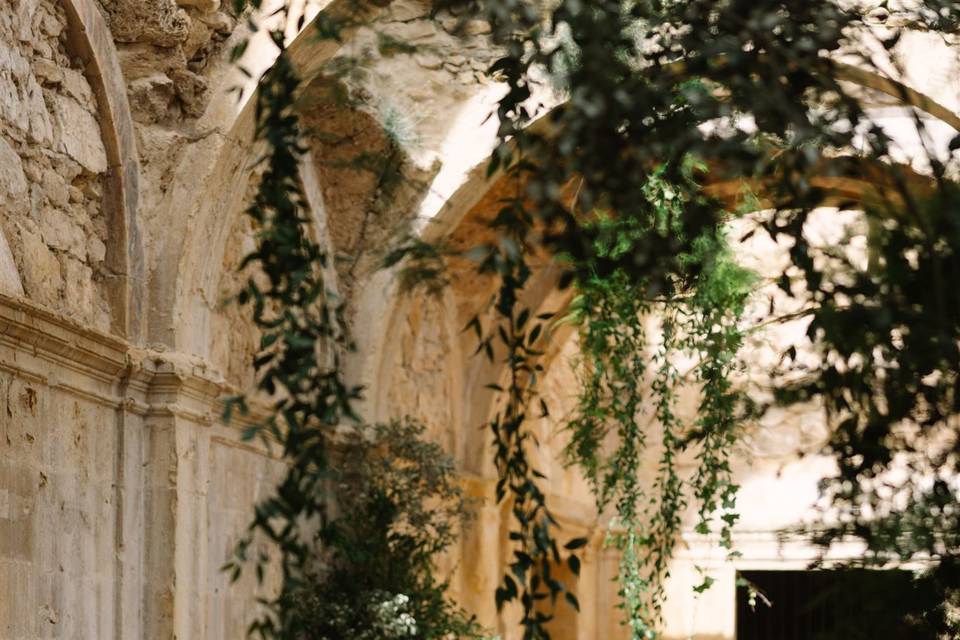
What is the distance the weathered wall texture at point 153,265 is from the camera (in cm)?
599

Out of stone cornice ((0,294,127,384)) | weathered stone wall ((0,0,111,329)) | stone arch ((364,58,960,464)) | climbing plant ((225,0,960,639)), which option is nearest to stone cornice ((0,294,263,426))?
stone cornice ((0,294,127,384))

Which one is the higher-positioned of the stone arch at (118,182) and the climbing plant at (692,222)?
the stone arch at (118,182)

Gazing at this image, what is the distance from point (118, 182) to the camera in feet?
22.4

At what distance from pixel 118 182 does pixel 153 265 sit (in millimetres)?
447

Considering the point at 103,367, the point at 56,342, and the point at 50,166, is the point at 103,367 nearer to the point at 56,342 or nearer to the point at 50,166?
the point at 56,342

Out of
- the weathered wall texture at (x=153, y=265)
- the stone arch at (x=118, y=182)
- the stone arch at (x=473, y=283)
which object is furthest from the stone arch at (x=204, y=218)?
the stone arch at (x=473, y=283)

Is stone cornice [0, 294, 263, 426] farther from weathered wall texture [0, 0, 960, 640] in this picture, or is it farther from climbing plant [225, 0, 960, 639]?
climbing plant [225, 0, 960, 639]

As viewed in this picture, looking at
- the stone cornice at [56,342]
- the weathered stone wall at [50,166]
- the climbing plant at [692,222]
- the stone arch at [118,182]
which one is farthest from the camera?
the stone arch at [118,182]

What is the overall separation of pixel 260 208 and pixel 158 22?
3822mm

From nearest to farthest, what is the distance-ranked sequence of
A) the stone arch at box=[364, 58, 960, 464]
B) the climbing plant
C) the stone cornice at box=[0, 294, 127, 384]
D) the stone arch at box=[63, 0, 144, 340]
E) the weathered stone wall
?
the climbing plant
the stone cornice at box=[0, 294, 127, 384]
the weathered stone wall
the stone arch at box=[63, 0, 144, 340]
the stone arch at box=[364, 58, 960, 464]

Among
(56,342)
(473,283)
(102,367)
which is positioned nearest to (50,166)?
(56,342)

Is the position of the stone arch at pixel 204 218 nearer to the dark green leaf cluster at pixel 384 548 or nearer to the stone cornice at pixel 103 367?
the stone cornice at pixel 103 367

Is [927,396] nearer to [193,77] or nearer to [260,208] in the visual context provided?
[260,208]

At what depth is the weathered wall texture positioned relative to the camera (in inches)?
236
